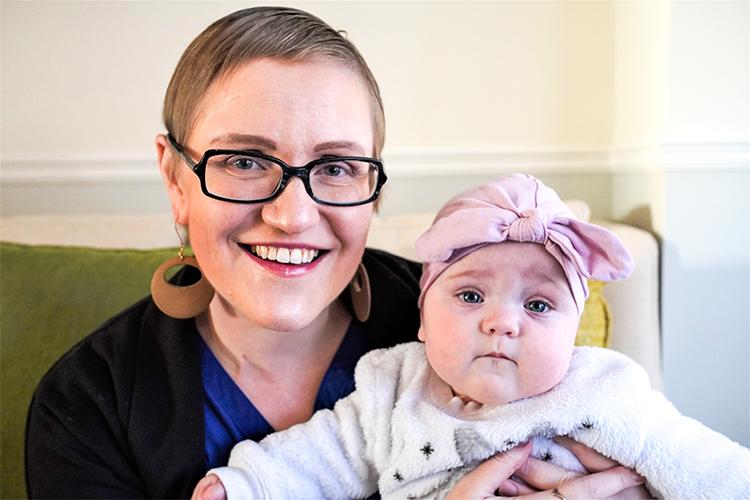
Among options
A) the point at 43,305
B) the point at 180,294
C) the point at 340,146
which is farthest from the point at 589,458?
the point at 43,305

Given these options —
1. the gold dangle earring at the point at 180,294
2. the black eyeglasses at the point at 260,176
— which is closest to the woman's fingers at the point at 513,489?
the black eyeglasses at the point at 260,176

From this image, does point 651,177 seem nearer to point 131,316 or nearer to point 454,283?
point 454,283

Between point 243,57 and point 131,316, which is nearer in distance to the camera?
point 243,57

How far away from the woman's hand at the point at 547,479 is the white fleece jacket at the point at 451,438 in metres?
0.02

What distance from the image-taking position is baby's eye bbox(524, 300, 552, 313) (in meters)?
1.09

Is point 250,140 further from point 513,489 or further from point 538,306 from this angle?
point 513,489

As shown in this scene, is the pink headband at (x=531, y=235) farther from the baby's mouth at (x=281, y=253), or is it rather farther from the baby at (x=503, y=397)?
the baby's mouth at (x=281, y=253)

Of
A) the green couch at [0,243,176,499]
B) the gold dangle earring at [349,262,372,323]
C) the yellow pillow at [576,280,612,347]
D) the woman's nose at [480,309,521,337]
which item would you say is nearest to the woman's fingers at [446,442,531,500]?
the woman's nose at [480,309,521,337]

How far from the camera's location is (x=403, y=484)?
3.75 feet

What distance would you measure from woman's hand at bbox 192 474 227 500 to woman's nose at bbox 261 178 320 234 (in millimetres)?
442

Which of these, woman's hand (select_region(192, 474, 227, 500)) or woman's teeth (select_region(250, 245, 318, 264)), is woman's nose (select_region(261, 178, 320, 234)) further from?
woman's hand (select_region(192, 474, 227, 500))

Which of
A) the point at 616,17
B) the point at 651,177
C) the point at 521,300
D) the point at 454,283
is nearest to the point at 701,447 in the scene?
the point at 521,300

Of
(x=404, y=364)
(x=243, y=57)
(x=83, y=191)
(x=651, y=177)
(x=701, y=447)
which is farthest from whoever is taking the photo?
(x=83, y=191)

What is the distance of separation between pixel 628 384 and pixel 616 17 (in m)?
1.70
